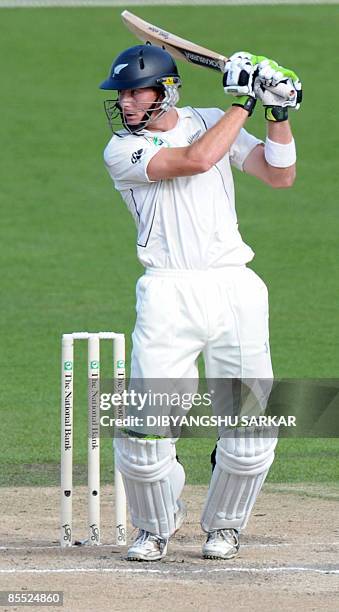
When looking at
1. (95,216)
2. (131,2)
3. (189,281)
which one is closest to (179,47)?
(189,281)

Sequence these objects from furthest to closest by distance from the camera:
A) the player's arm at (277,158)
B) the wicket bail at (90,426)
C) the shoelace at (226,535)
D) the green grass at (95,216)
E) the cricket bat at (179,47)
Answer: the green grass at (95,216)
the cricket bat at (179,47)
the wicket bail at (90,426)
the shoelace at (226,535)
the player's arm at (277,158)

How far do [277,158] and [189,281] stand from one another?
0.63 meters

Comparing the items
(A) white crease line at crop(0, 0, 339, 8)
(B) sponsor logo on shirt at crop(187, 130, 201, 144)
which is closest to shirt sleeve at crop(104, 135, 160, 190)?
(B) sponsor logo on shirt at crop(187, 130, 201, 144)

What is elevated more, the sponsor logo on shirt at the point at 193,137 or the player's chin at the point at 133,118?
the player's chin at the point at 133,118

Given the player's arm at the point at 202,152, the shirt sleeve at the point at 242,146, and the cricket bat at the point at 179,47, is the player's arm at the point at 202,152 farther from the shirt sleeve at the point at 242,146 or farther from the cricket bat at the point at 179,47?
the cricket bat at the point at 179,47

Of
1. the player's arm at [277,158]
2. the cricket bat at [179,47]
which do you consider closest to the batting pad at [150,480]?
the player's arm at [277,158]

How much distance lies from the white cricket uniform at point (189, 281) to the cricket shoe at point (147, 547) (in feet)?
2.24

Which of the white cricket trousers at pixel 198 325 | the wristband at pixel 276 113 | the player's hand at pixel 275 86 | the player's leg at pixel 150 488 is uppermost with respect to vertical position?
the player's hand at pixel 275 86

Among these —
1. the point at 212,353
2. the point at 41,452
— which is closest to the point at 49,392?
the point at 41,452

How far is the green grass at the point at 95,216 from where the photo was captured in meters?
9.19

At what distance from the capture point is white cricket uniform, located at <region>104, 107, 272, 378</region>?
18.0 feet

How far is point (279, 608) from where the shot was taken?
495cm

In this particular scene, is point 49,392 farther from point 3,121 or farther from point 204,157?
point 3,121

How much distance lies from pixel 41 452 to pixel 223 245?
2983 mm
